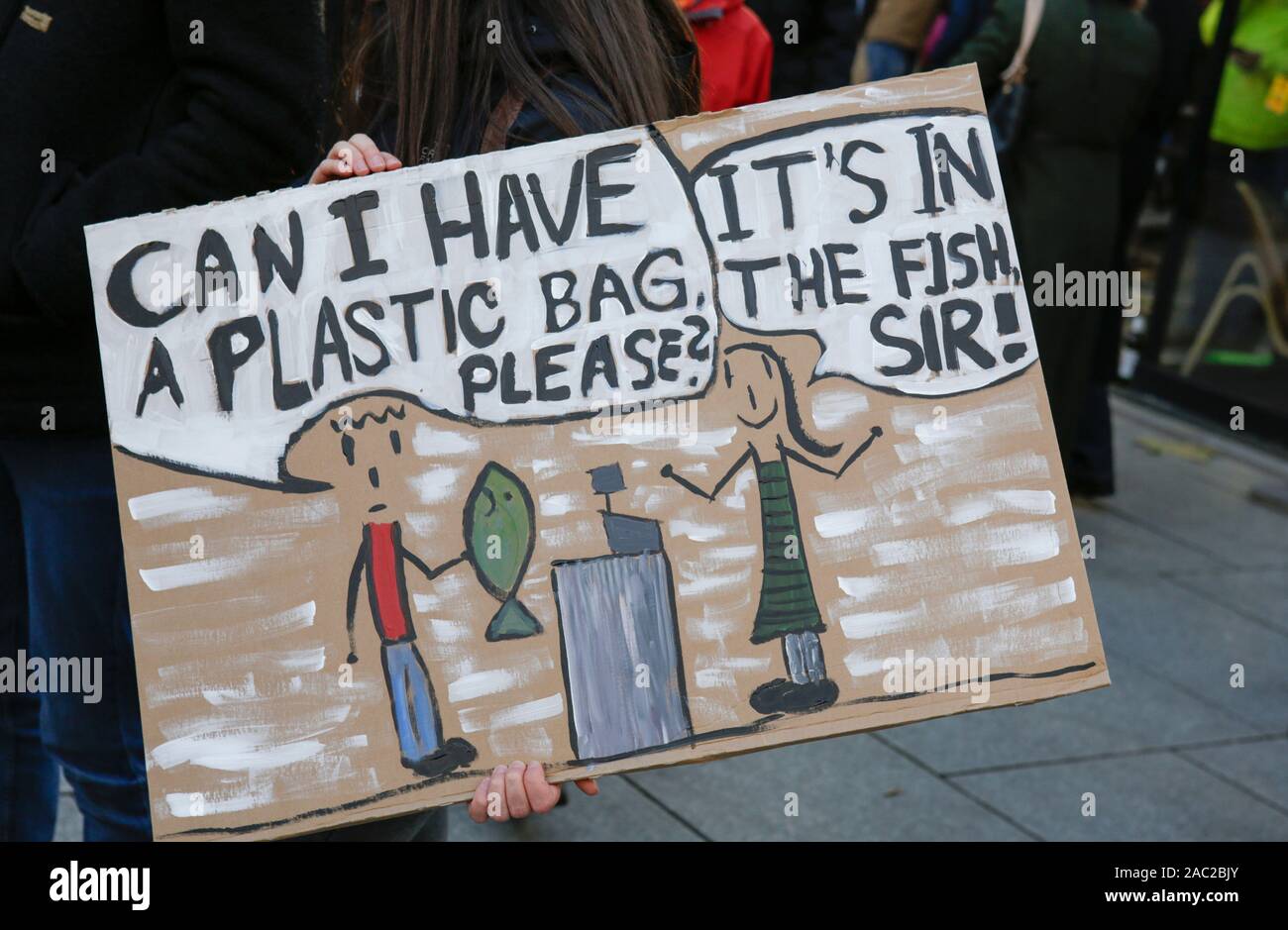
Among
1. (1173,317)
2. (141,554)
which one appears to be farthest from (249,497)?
(1173,317)

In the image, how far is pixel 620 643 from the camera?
1.86 m

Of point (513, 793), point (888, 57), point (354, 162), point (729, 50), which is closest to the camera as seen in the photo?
point (513, 793)

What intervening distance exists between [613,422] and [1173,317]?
20.0 ft

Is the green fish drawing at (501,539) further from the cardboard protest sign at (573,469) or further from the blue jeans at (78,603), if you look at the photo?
the blue jeans at (78,603)

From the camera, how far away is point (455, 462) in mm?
1884

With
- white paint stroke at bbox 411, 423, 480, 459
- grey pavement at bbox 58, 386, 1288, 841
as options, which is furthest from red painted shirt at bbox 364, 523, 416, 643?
grey pavement at bbox 58, 386, 1288, 841

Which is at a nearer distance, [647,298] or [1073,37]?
[647,298]

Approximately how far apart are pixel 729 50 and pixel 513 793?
2478 millimetres

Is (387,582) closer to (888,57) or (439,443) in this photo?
(439,443)

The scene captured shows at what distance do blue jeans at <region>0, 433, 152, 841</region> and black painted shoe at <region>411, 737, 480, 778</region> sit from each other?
27.9 inches

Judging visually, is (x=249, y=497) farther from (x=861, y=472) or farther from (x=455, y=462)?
(x=861, y=472)

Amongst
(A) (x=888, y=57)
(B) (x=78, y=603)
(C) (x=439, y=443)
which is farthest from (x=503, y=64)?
(A) (x=888, y=57)

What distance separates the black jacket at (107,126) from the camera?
2125 mm

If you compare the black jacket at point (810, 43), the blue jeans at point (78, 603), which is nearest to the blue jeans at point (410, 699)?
the blue jeans at point (78, 603)
